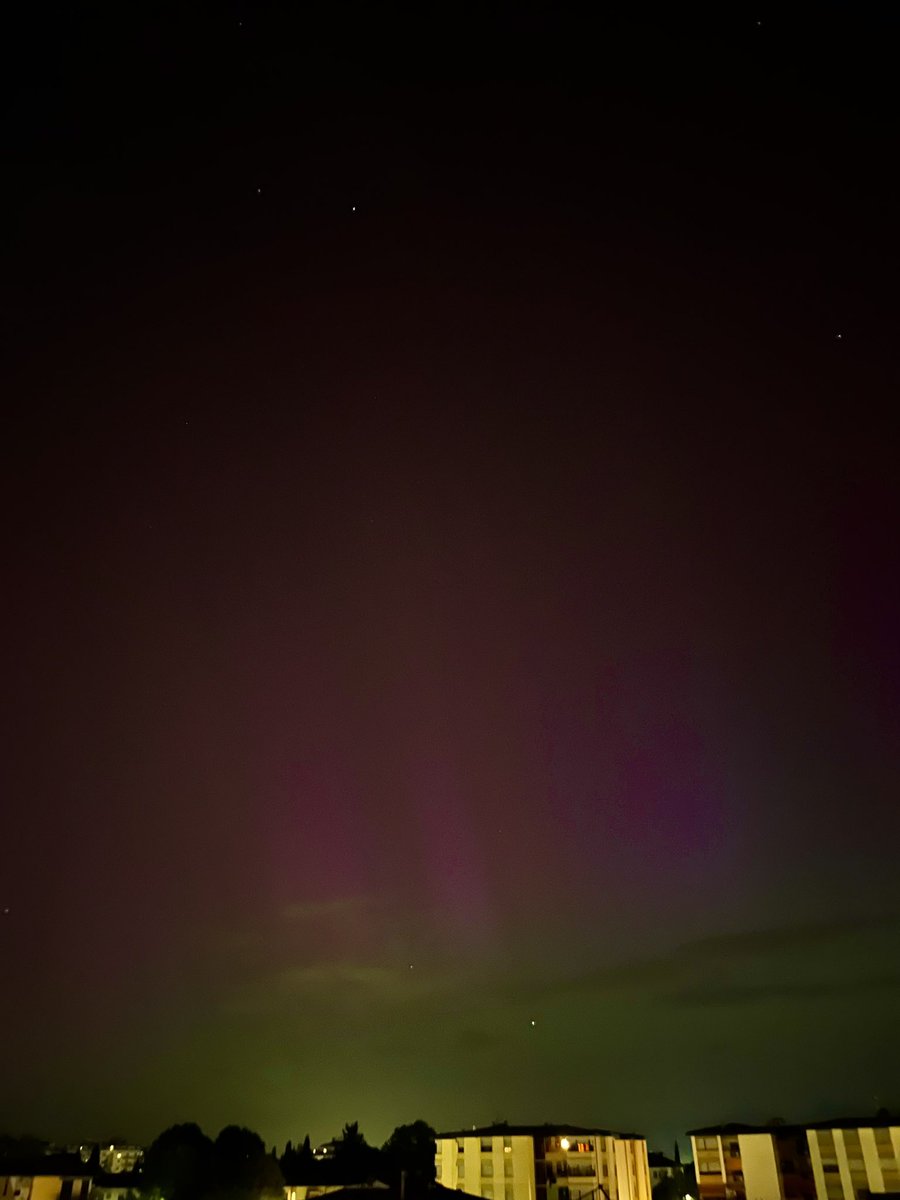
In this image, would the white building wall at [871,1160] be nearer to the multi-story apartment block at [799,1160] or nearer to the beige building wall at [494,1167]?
the multi-story apartment block at [799,1160]

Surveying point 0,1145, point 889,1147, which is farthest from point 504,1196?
point 0,1145

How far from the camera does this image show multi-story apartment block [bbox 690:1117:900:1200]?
209ft

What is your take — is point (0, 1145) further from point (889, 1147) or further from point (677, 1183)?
point (889, 1147)

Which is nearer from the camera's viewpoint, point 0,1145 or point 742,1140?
point 742,1140

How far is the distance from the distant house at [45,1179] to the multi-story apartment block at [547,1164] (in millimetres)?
28112

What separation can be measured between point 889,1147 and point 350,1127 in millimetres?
60623

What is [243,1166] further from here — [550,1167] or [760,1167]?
[760,1167]

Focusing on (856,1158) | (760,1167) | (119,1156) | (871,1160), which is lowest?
(760,1167)

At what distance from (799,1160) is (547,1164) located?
19.5 metres

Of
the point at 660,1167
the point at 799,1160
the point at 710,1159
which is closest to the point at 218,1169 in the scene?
the point at 710,1159

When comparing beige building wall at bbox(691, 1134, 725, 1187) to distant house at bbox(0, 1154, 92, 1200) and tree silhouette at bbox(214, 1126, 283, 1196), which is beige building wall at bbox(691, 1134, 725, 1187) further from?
distant house at bbox(0, 1154, 92, 1200)

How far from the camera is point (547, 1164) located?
7656 cm

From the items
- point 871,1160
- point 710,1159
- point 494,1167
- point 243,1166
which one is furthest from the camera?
point 494,1167

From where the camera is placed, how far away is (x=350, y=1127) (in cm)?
10362
